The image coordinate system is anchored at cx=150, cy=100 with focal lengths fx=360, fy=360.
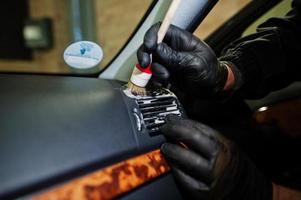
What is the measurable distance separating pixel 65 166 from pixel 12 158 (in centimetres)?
10

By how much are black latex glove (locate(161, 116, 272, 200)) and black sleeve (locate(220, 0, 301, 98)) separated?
0.40 m

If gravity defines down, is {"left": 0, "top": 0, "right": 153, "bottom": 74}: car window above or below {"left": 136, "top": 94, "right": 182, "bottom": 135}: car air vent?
below

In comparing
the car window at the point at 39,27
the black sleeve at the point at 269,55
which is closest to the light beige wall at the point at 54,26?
the car window at the point at 39,27

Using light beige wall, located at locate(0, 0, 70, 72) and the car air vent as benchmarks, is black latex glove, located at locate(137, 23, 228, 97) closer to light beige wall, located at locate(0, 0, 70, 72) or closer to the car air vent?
the car air vent

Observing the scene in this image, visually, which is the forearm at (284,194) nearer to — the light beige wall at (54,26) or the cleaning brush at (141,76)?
the cleaning brush at (141,76)

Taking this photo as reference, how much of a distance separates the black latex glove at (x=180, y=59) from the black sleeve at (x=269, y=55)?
27cm

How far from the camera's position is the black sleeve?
1275 mm

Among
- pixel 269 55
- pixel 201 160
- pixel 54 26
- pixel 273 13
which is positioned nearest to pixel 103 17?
pixel 54 26

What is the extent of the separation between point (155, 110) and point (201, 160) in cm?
17

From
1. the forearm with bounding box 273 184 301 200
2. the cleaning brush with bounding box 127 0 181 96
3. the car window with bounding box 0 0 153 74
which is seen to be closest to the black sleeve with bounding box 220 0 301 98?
the forearm with bounding box 273 184 301 200

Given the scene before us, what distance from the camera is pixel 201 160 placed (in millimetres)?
820

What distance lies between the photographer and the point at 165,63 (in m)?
0.88

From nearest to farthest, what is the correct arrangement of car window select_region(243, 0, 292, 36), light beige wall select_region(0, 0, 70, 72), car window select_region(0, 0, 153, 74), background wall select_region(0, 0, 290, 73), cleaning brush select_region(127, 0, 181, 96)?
cleaning brush select_region(127, 0, 181, 96) → car window select_region(243, 0, 292, 36) → background wall select_region(0, 0, 290, 73) → car window select_region(0, 0, 153, 74) → light beige wall select_region(0, 0, 70, 72)

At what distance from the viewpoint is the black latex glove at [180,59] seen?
0.84m
